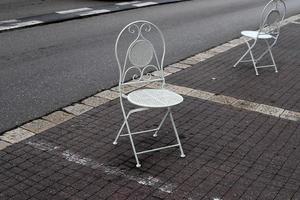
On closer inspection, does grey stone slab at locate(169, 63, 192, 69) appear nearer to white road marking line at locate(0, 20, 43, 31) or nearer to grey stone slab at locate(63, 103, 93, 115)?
grey stone slab at locate(63, 103, 93, 115)

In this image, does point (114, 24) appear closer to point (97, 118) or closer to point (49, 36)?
point (49, 36)

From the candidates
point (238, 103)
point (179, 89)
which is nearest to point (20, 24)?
point (179, 89)

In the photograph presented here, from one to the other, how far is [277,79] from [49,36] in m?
5.93

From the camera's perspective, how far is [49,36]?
446 inches

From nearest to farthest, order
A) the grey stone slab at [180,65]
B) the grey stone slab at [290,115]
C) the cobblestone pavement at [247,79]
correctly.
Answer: the grey stone slab at [290,115]
the cobblestone pavement at [247,79]
the grey stone slab at [180,65]

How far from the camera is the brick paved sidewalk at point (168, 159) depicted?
4.40 meters

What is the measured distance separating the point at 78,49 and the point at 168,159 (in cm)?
557

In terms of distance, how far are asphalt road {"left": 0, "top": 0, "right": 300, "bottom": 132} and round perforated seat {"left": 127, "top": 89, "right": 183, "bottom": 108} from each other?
1857mm

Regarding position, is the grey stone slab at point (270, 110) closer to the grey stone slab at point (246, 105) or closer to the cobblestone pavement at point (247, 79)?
the grey stone slab at point (246, 105)

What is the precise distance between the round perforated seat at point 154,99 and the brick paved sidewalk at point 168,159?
0.65m

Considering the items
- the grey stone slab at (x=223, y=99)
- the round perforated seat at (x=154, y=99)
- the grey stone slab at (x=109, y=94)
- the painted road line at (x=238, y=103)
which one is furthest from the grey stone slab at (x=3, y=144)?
the grey stone slab at (x=223, y=99)

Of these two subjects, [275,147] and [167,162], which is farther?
[275,147]

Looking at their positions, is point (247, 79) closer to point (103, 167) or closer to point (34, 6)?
point (103, 167)

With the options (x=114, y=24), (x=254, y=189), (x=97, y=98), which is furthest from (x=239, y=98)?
(x=114, y=24)
